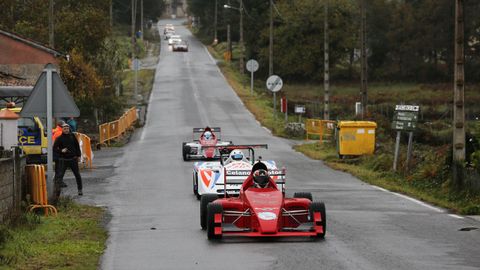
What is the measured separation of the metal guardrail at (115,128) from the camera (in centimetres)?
4288

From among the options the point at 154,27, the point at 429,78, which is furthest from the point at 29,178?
the point at 154,27

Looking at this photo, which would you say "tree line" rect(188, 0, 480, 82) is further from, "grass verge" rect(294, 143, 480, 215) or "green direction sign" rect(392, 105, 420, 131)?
"green direction sign" rect(392, 105, 420, 131)

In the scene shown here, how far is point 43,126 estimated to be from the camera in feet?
105

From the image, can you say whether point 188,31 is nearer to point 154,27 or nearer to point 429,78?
point 154,27

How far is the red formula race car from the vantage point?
1442cm

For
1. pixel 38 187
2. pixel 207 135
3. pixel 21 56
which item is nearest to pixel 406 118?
pixel 207 135

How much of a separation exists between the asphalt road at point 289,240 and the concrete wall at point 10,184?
176 cm

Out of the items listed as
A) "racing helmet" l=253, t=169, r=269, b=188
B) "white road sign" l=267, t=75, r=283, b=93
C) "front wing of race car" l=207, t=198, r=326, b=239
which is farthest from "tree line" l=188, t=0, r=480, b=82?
"front wing of race car" l=207, t=198, r=326, b=239

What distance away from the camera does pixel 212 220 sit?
1449cm

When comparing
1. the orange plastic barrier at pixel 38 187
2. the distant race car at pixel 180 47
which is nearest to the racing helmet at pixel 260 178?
the orange plastic barrier at pixel 38 187

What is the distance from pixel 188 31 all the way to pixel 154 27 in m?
6.29

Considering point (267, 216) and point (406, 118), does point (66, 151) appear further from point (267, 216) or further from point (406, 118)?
point (406, 118)

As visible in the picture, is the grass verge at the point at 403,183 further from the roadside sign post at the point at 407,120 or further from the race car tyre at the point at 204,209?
the race car tyre at the point at 204,209

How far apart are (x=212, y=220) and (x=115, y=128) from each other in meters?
32.2
